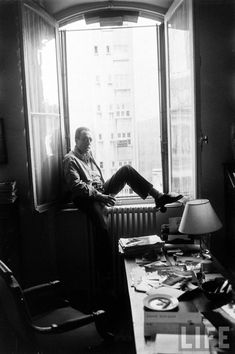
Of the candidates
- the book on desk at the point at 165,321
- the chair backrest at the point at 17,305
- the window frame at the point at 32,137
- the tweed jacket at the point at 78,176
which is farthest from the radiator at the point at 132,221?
the book on desk at the point at 165,321

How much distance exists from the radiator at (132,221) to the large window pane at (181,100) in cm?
35

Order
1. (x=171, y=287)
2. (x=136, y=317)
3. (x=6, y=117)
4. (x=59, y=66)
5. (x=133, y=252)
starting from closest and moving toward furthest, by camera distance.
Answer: (x=136, y=317) → (x=171, y=287) → (x=133, y=252) → (x=6, y=117) → (x=59, y=66)

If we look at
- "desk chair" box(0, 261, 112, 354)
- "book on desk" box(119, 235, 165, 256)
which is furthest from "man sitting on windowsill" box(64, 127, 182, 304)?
"desk chair" box(0, 261, 112, 354)

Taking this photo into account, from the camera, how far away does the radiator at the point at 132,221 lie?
12.2 ft

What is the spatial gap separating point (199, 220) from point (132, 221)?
53.8 inches

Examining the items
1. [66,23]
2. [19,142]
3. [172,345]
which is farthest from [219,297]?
[66,23]

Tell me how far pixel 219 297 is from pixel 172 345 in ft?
1.69

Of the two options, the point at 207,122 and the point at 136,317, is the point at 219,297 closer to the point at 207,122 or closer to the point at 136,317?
the point at 136,317

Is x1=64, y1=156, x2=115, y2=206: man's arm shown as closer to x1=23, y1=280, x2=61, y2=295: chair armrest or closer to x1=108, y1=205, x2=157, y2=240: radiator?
x1=108, y1=205, x2=157, y2=240: radiator

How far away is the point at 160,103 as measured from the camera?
3.91 meters

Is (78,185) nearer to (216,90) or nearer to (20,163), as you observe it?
(20,163)

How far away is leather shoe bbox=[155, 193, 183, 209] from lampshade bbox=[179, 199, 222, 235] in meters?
0.90

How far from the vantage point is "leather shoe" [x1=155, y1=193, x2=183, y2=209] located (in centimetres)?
340

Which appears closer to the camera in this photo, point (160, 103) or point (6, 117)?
point (6, 117)
